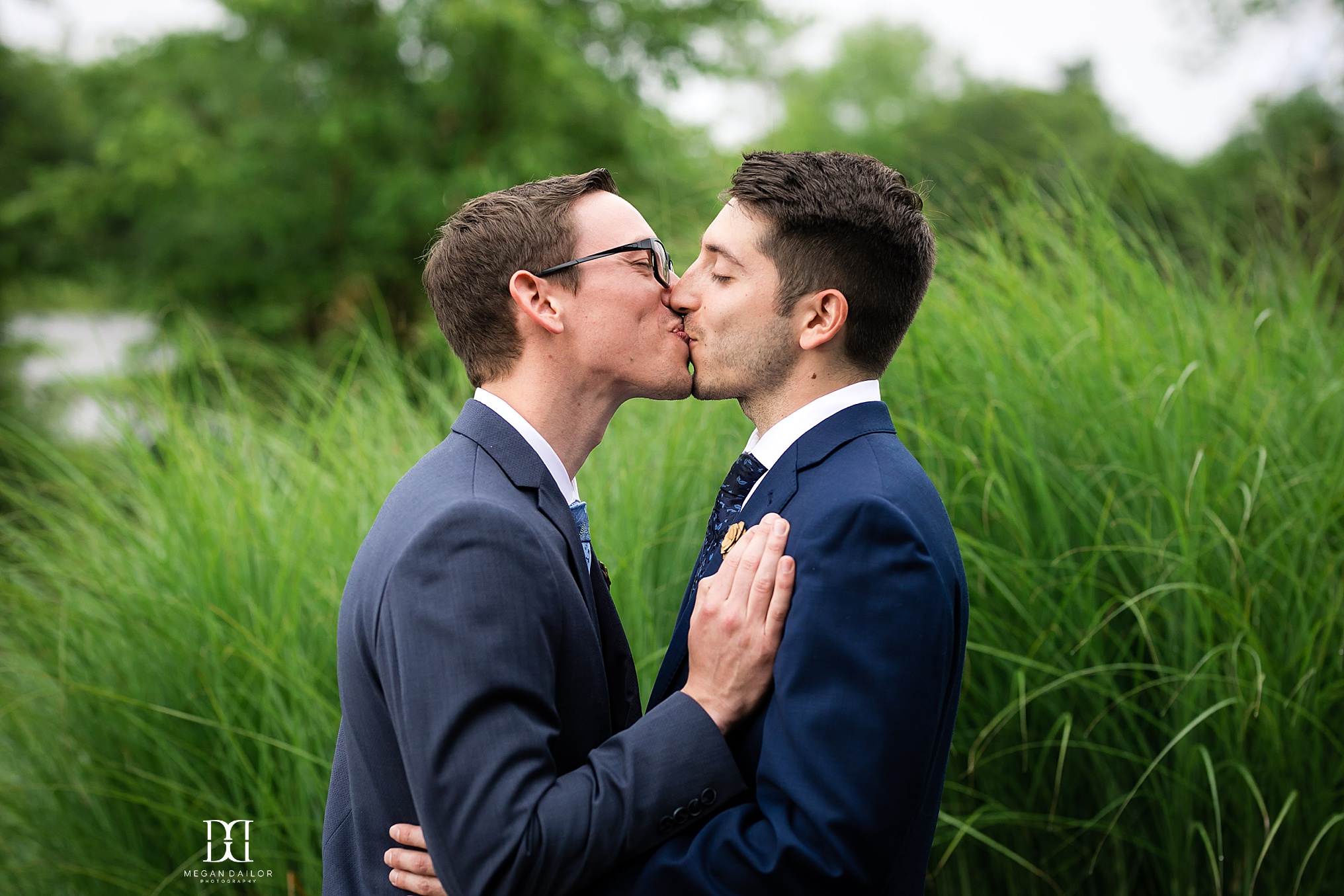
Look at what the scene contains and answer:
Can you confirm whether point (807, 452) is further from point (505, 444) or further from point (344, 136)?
point (344, 136)

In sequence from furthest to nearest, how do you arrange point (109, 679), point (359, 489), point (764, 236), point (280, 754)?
1. point (359, 489)
2. point (109, 679)
3. point (280, 754)
4. point (764, 236)

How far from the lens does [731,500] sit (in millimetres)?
2268

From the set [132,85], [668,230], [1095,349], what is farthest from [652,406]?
[132,85]

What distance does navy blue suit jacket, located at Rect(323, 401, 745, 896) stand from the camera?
1.68 metres

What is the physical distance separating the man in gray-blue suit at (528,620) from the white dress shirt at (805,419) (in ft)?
0.91

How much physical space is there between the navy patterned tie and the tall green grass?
1.17 meters

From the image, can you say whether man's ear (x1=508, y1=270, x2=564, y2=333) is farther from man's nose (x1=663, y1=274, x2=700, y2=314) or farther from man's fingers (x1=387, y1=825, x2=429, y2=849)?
man's fingers (x1=387, y1=825, x2=429, y2=849)

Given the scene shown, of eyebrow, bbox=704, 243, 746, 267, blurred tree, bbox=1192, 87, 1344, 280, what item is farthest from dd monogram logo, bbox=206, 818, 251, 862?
blurred tree, bbox=1192, 87, 1344, 280

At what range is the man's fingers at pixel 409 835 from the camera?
1.96m

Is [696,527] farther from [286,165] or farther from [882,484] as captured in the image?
[286,165]

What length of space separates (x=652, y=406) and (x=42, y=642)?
2.73 metres

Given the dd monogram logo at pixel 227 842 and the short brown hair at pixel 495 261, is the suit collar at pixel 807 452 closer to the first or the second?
the short brown hair at pixel 495 261

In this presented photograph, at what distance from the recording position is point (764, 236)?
2.22 metres
